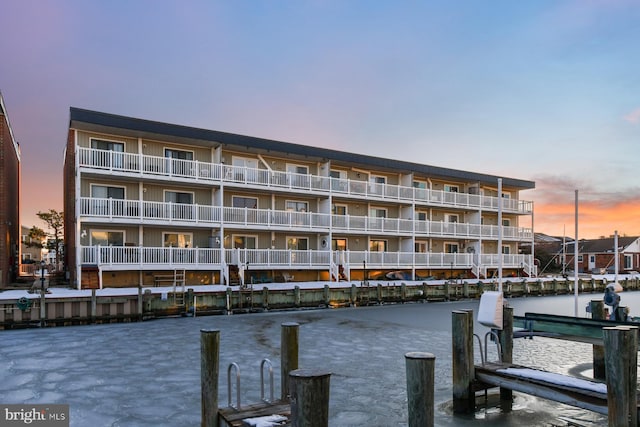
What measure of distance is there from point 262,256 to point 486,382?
2161 centimetres

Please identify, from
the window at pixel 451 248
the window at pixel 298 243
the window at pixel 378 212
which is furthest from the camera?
the window at pixel 451 248

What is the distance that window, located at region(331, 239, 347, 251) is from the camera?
111 ft

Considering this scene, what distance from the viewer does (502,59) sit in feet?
82.8

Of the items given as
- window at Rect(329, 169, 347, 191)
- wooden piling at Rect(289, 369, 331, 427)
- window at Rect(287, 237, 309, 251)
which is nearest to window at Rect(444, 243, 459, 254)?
window at Rect(329, 169, 347, 191)

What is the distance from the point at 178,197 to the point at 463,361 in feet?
78.1

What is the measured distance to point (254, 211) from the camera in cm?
2912

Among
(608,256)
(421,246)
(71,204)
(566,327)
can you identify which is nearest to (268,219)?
(71,204)

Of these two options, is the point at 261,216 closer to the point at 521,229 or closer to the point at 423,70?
the point at 423,70

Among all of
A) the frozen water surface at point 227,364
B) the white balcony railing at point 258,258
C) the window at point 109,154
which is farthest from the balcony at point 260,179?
the frozen water surface at point 227,364

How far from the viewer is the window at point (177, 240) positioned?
→ 2742 cm

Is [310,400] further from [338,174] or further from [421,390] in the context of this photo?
[338,174]

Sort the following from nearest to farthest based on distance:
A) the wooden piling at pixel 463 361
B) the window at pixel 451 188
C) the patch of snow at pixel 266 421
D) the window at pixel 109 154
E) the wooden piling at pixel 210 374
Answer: the patch of snow at pixel 266 421
the wooden piling at pixel 210 374
the wooden piling at pixel 463 361
the window at pixel 109 154
the window at pixel 451 188

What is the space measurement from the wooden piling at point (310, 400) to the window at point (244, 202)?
26672mm

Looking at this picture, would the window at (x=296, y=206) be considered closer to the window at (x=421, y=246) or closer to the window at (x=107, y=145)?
the window at (x=421, y=246)
